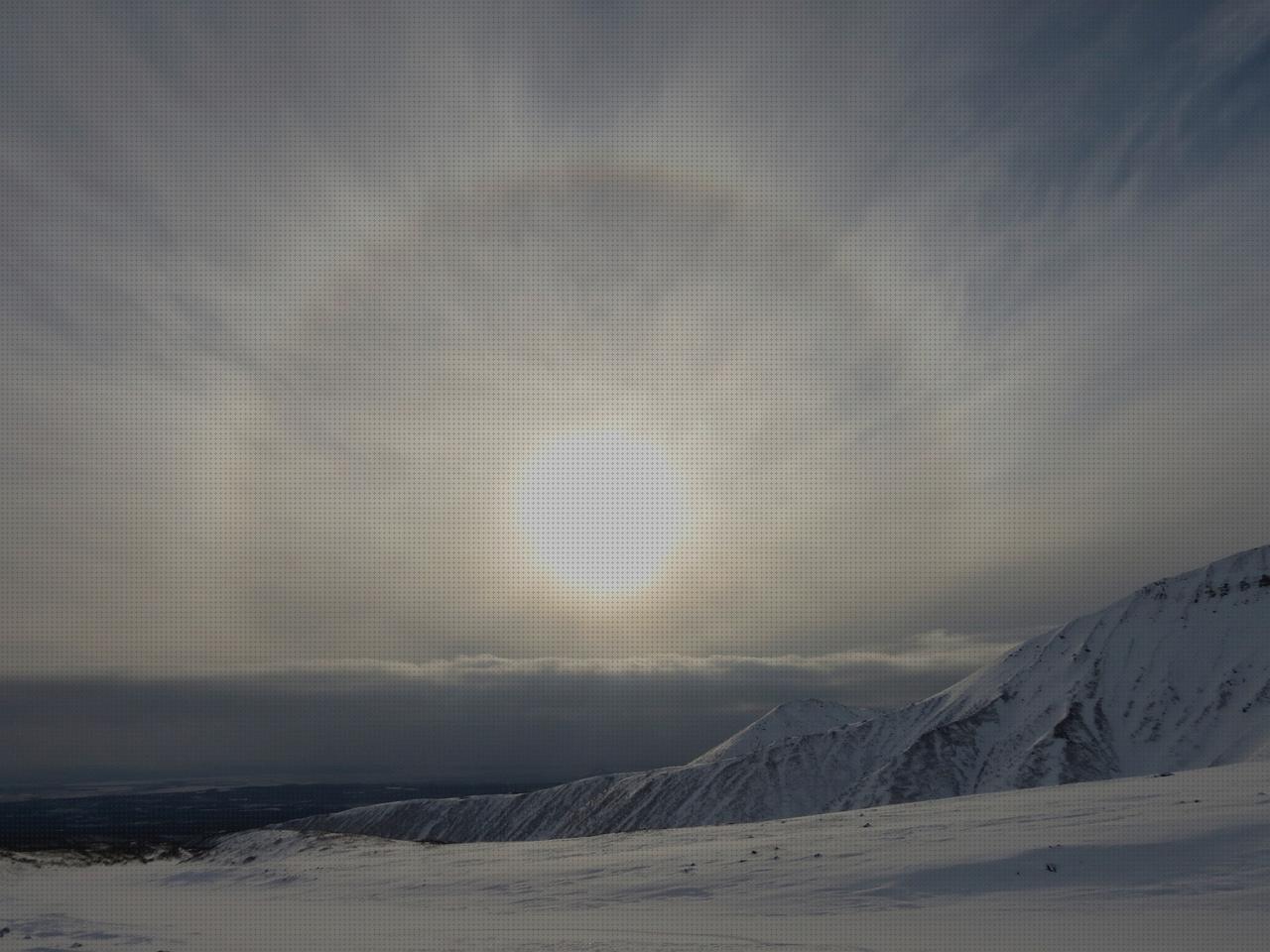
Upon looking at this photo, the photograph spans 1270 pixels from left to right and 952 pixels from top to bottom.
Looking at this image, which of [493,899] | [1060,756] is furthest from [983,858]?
[1060,756]

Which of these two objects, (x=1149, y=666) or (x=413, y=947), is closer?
(x=413, y=947)

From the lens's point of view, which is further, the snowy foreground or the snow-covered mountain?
the snow-covered mountain

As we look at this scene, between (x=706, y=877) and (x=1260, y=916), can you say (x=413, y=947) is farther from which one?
(x=1260, y=916)

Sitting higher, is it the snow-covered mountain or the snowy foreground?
the snow-covered mountain

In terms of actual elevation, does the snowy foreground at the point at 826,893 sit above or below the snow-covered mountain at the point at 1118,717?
below

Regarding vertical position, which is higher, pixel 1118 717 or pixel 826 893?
pixel 1118 717

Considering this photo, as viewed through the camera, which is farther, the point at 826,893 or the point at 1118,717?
the point at 1118,717

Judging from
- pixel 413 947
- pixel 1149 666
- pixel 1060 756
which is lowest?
pixel 413 947

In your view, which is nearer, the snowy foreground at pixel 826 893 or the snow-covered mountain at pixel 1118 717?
the snowy foreground at pixel 826 893
